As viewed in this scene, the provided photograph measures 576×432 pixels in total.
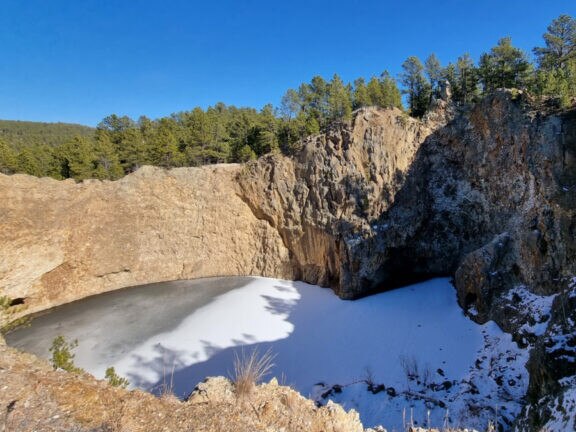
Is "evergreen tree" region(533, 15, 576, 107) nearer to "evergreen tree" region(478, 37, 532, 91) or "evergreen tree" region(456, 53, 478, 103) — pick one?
"evergreen tree" region(478, 37, 532, 91)

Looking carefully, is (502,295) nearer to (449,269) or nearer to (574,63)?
(449,269)

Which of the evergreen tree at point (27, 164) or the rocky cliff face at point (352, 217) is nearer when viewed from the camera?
the rocky cliff face at point (352, 217)

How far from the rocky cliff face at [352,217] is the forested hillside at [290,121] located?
372cm

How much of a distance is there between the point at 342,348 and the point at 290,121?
1951cm

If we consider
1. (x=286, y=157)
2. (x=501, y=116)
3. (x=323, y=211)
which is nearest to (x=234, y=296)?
(x=323, y=211)

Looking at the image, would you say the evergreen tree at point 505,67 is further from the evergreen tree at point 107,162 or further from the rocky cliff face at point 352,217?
the evergreen tree at point 107,162

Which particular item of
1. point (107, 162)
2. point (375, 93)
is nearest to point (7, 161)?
point (107, 162)

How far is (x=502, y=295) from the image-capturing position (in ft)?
44.9

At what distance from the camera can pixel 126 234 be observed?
2238cm

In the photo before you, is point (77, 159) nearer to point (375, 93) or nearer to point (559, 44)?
point (375, 93)

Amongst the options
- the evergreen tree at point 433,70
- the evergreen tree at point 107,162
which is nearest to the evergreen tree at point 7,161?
the evergreen tree at point 107,162

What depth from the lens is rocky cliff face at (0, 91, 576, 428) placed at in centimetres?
1367

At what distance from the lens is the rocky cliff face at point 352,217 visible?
13.7 m

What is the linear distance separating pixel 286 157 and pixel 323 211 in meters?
5.78
